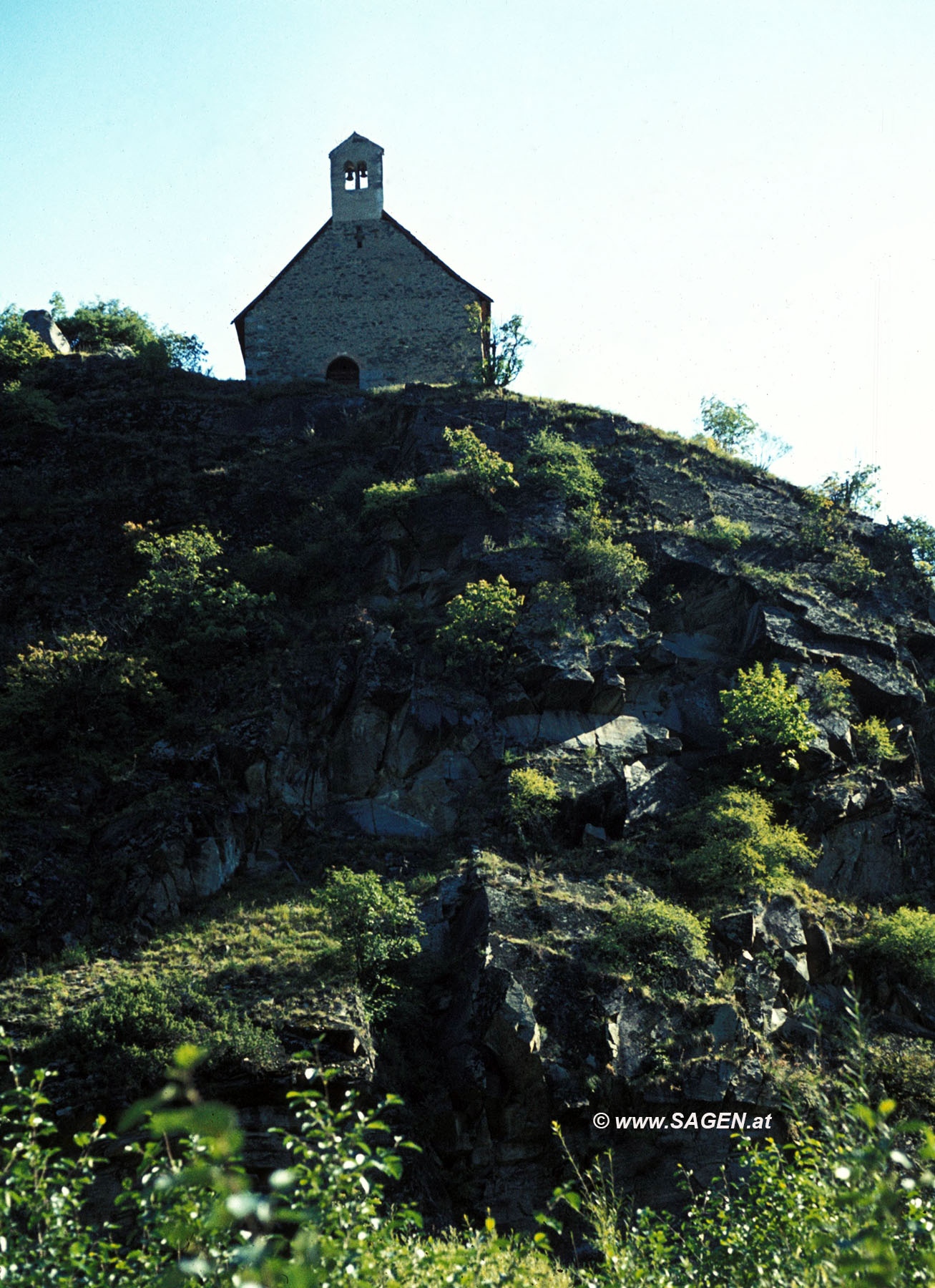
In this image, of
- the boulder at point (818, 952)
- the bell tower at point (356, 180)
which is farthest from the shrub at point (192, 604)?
the bell tower at point (356, 180)

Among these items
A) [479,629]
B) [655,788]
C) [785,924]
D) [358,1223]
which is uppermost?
[479,629]

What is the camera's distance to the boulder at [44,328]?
34.4 m

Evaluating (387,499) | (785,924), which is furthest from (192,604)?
(785,924)

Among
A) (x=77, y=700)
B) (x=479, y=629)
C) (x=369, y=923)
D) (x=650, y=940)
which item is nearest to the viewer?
(x=369, y=923)

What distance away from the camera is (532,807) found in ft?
60.2

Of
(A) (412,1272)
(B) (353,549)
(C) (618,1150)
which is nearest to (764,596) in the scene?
(B) (353,549)

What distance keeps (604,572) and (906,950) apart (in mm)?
10160

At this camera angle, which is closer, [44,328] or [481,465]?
[481,465]

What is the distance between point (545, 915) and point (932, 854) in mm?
8542

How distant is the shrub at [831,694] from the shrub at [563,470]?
295 inches

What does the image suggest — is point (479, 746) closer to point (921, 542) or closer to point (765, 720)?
point (765, 720)

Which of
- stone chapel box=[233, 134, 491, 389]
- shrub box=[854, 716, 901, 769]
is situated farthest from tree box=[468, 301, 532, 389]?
shrub box=[854, 716, 901, 769]

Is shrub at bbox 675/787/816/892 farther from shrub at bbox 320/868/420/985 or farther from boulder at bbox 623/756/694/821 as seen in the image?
shrub at bbox 320/868/420/985

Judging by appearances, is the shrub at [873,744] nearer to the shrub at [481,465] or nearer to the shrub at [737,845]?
the shrub at [737,845]
